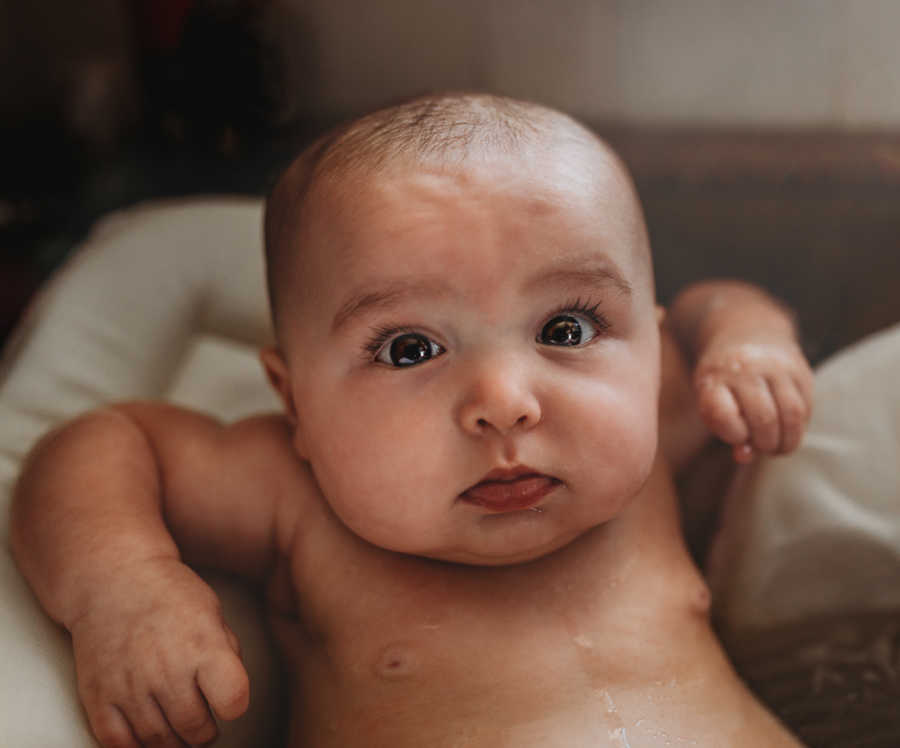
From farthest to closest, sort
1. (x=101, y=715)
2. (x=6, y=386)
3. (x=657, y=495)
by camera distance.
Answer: (x=6, y=386) → (x=657, y=495) → (x=101, y=715)

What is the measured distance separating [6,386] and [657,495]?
65cm

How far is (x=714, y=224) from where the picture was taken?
1.18 metres

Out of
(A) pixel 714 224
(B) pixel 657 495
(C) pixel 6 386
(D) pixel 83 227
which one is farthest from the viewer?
(D) pixel 83 227

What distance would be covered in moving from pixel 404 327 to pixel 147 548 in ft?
0.76

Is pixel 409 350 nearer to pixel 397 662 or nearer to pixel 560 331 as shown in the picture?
pixel 560 331

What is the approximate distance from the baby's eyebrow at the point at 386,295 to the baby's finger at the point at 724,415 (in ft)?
0.88

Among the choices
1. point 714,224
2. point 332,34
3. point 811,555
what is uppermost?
point 332,34

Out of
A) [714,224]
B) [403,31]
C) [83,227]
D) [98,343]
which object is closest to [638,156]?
[714,224]

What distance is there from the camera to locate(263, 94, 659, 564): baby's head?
636 mm

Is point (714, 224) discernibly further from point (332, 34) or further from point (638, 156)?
point (332, 34)

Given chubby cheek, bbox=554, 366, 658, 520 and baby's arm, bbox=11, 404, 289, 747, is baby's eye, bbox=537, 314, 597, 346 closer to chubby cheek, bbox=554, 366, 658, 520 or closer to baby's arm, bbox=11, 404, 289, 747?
chubby cheek, bbox=554, 366, 658, 520

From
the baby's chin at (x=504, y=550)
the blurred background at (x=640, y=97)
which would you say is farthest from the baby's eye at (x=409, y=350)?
the blurred background at (x=640, y=97)

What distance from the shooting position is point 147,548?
670mm

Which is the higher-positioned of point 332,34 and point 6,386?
point 332,34
